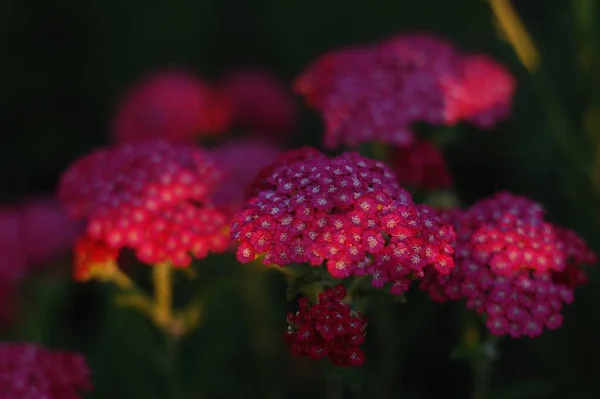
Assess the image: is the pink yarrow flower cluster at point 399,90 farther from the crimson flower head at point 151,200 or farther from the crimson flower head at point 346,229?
the crimson flower head at point 346,229

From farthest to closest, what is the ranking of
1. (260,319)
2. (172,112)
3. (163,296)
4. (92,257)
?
1. (172,112)
2. (260,319)
3. (163,296)
4. (92,257)

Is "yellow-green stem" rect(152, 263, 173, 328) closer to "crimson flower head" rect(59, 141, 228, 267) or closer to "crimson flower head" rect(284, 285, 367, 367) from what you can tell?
"crimson flower head" rect(59, 141, 228, 267)

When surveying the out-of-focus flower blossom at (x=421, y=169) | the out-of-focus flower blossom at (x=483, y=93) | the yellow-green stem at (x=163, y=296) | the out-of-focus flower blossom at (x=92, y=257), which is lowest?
the yellow-green stem at (x=163, y=296)

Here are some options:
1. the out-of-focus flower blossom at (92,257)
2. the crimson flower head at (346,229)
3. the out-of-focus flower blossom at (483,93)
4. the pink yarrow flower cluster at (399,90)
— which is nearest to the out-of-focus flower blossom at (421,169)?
the pink yarrow flower cluster at (399,90)

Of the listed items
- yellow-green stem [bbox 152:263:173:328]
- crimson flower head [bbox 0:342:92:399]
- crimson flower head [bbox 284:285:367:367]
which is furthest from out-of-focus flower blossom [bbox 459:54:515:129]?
crimson flower head [bbox 0:342:92:399]

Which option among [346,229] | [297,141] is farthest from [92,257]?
[297,141]

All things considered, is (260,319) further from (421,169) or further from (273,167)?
(273,167)
